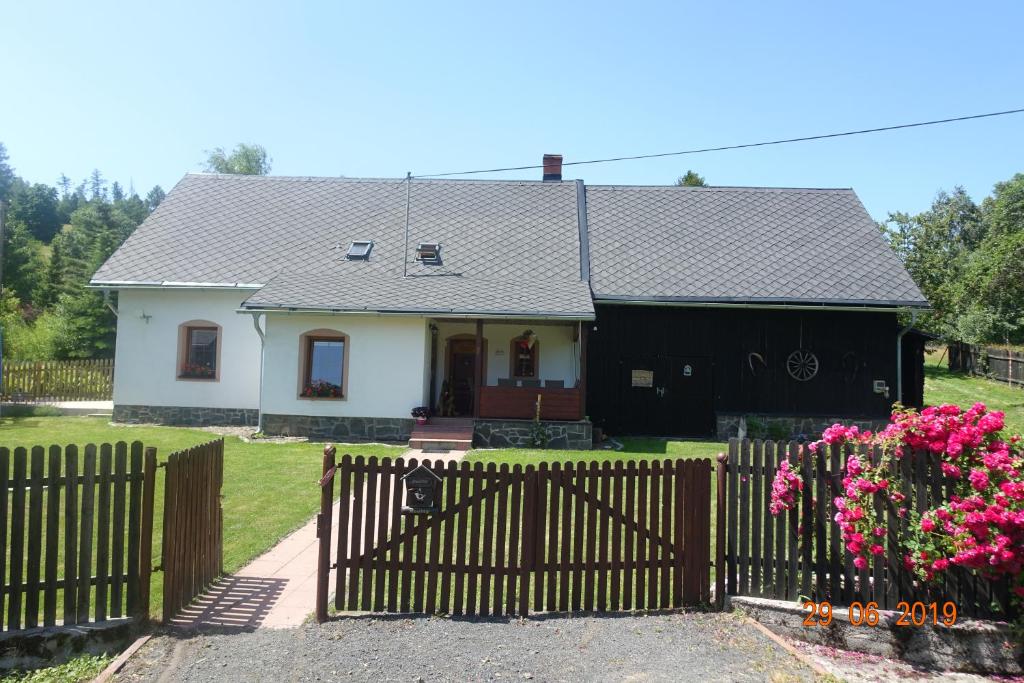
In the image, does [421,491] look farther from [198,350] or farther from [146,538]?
[198,350]

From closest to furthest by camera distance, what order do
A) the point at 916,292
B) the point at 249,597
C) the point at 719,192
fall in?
the point at 249,597
the point at 916,292
the point at 719,192

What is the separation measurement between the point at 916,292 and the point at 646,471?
43.3 feet

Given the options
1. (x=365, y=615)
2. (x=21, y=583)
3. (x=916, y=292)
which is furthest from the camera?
(x=916, y=292)

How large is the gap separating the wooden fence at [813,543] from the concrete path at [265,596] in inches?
133

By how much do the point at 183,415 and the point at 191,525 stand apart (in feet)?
39.9

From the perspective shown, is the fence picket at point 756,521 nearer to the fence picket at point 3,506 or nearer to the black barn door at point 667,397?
the fence picket at point 3,506

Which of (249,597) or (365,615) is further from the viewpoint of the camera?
(249,597)

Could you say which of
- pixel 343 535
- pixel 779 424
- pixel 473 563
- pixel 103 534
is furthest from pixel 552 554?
pixel 779 424

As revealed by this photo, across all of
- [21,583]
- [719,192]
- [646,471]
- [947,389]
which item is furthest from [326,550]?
[947,389]

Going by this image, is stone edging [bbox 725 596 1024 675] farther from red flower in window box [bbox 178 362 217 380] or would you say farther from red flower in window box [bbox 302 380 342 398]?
red flower in window box [bbox 178 362 217 380]

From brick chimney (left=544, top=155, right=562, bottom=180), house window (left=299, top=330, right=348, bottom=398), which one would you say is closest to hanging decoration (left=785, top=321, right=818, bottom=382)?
brick chimney (left=544, top=155, right=562, bottom=180)

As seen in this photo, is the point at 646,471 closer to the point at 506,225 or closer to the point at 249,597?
the point at 249,597

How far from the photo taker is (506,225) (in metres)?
18.6

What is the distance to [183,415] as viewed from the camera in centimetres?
1595
